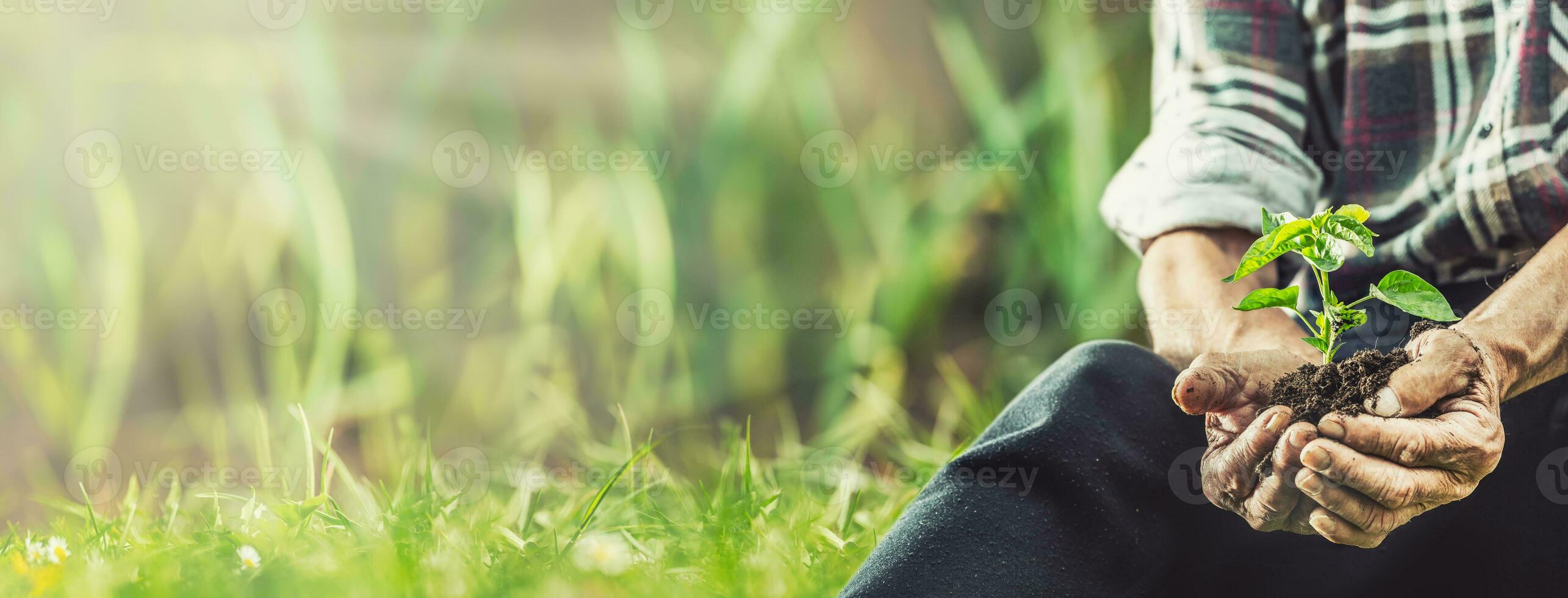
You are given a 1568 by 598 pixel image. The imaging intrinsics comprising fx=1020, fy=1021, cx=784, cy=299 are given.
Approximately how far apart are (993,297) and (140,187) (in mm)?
1612

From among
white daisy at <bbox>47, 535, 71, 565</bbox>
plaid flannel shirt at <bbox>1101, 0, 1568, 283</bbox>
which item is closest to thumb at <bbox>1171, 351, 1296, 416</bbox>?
plaid flannel shirt at <bbox>1101, 0, 1568, 283</bbox>

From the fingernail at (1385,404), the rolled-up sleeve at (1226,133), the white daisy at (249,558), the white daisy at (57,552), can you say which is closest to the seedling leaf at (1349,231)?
the fingernail at (1385,404)

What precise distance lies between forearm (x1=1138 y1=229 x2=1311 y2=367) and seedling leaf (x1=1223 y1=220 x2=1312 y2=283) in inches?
6.8

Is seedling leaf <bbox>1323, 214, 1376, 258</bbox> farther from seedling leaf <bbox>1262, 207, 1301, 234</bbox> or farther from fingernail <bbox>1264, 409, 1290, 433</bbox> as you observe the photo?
fingernail <bbox>1264, 409, 1290, 433</bbox>

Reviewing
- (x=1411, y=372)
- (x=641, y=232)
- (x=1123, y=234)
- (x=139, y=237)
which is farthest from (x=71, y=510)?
(x=1411, y=372)

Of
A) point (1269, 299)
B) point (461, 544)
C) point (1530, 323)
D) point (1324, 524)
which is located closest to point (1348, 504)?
point (1324, 524)

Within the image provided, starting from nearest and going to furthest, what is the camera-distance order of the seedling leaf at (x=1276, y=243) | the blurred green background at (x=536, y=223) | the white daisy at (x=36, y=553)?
the seedling leaf at (x=1276, y=243) → the white daisy at (x=36, y=553) → the blurred green background at (x=536, y=223)

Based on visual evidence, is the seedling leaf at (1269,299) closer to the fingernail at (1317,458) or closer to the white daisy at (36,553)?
the fingernail at (1317,458)

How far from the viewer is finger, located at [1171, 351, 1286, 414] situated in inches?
25.6

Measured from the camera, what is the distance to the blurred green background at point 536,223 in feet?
5.99

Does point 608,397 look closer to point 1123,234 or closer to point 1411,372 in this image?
point 1123,234

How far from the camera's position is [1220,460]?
2.19ft

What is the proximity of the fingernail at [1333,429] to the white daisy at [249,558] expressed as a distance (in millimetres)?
987

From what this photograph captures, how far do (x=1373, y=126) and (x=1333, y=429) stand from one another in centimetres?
55
